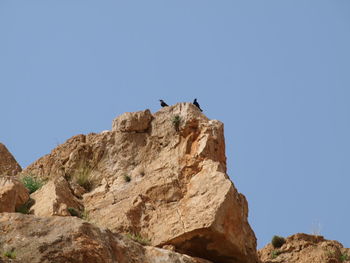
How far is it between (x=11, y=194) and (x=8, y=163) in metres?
4.16

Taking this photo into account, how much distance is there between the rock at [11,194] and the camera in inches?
567

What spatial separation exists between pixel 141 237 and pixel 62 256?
3.53 metres

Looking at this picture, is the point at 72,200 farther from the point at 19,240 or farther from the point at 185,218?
the point at 19,240

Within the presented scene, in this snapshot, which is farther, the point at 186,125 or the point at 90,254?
the point at 186,125

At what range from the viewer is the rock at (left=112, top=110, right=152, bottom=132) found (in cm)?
1805

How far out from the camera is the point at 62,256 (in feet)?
38.5

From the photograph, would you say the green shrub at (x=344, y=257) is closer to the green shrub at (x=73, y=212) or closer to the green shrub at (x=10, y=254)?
the green shrub at (x=73, y=212)

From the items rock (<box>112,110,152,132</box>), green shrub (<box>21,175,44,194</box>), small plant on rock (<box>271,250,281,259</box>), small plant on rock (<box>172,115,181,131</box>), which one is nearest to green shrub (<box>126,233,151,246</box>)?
green shrub (<box>21,175,44,194</box>)

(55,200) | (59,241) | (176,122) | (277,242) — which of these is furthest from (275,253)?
(59,241)

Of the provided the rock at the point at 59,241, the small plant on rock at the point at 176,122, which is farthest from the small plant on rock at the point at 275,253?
the rock at the point at 59,241

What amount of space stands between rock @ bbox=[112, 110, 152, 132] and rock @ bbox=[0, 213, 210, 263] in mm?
5199

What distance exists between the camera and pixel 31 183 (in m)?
16.9

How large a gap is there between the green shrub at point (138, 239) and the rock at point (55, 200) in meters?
1.42

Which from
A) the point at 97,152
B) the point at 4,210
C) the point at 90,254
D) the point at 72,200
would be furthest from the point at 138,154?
the point at 90,254
